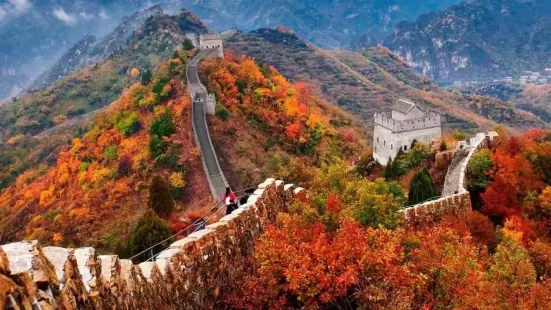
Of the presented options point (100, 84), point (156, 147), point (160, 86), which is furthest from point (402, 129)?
point (100, 84)

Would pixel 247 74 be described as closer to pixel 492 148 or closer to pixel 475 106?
pixel 492 148

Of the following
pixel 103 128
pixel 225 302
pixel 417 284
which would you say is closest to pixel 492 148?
pixel 417 284

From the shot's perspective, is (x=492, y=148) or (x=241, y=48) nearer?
(x=492, y=148)

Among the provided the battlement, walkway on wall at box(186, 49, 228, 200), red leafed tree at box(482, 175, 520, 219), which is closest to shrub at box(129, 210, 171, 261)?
red leafed tree at box(482, 175, 520, 219)

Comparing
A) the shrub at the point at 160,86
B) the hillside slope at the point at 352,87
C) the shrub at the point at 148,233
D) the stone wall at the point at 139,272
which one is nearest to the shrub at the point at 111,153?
the shrub at the point at 160,86

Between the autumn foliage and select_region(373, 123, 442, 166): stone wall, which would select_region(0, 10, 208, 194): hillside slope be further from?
select_region(373, 123, 442, 166): stone wall

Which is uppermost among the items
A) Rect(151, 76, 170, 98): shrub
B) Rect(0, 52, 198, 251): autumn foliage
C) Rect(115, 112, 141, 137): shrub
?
Rect(151, 76, 170, 98): shrub

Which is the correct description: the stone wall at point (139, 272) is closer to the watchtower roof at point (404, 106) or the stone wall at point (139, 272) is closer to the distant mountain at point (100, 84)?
the watchtower roof at point (404, 106)

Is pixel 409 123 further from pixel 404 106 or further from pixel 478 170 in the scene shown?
pixel 478 170
